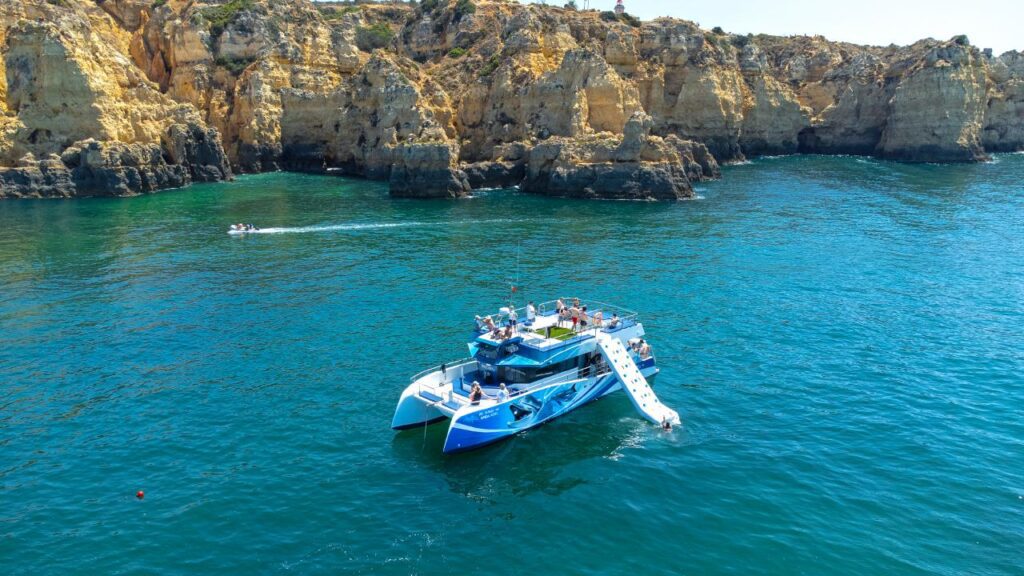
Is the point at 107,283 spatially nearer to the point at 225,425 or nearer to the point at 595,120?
the point at 225,425

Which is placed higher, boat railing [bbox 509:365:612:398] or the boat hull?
boat railing [bbox 509:365:612:398]

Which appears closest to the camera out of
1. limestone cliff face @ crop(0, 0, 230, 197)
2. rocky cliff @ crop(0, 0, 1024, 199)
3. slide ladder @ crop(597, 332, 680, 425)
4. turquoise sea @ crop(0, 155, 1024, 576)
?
turquoise sea @ crop(0, 155, 1024, 576)

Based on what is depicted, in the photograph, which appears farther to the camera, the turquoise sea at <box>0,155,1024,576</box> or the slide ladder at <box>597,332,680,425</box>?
the slide ladder at <box>597,332,680,425</box>

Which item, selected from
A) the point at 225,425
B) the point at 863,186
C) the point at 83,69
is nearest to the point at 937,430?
the point at 225,425

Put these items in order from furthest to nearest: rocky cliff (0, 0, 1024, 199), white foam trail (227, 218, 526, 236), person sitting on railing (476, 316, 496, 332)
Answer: rocky cliff (0, 0, 1024, 199) → white foam trail (227, 218, 526, 236) → person sitting on railing (476, 316, 496, 332)

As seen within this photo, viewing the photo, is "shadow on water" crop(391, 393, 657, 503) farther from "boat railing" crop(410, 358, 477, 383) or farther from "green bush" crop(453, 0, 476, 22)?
"green bush" crop(453, 0, 476, 22)

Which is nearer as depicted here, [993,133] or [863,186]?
[863,186]

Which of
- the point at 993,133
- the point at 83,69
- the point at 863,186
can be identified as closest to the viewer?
the point at 83,69

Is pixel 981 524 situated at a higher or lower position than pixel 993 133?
lower

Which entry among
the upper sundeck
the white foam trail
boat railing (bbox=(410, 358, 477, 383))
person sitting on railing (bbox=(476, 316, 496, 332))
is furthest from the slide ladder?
the white foam trail
